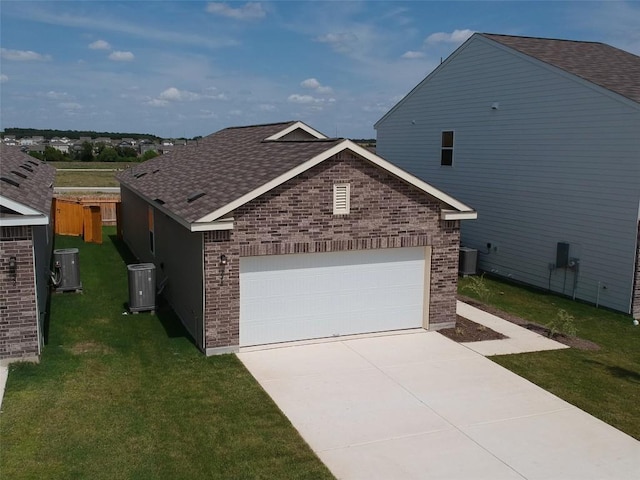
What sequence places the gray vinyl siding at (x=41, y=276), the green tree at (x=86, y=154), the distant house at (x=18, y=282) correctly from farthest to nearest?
the green tree at (x=86, y=154), the gray vinyl siding at (x=41, y=276), the distant house at (x=18, y=282)

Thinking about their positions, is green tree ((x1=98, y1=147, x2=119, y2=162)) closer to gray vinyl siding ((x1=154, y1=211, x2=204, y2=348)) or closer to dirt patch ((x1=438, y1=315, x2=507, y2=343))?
gray vinyl siding ((x1=154, y1=211, x2=204, y2=348))

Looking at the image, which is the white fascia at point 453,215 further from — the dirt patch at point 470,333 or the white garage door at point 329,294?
the dirt patch at point 470,333

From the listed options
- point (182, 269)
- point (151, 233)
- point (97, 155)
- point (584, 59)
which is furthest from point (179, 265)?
point (97, 155)

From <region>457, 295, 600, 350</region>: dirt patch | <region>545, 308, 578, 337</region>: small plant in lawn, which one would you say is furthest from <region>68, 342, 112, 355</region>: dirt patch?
<region>545, 308, 578, 337</region>: small plant in lawn

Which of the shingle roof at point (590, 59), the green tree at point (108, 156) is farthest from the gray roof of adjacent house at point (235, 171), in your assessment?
the green tree at point (108, 156)

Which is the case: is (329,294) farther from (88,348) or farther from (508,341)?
(88,348)

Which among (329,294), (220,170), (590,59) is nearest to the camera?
(329,294)
